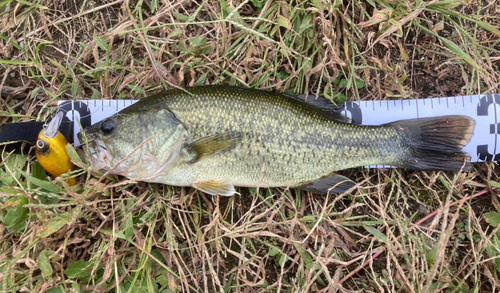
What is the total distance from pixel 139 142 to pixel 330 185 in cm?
170

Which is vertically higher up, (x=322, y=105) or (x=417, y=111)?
(x=322, y=105)

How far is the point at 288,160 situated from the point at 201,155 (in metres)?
0.74

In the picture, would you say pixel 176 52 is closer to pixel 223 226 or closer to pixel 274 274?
pixel 223 226

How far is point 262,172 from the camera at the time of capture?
2666 mm

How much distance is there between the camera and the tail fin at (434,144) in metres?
2.77

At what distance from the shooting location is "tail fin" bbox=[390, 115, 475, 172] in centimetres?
277

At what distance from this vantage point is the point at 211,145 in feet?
8.50

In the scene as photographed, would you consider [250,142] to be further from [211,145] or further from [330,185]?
[330,185]

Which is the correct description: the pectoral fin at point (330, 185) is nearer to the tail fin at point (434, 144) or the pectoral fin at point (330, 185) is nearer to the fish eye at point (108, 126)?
the tail fin at point (434, 144)

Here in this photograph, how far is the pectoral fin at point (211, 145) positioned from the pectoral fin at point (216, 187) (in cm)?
23

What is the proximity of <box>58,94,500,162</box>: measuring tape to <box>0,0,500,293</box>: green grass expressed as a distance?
13 cm

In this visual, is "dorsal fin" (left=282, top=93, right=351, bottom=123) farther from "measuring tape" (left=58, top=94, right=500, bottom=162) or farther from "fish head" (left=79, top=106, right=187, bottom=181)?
"fish head" (left=79, top=106, right=187, bottom=181)

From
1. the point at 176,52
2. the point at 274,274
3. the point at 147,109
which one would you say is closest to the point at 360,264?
the point at 274,274

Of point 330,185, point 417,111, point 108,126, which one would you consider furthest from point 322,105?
point 108,126
